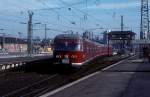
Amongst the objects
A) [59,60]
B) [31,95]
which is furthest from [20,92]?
[59,60]

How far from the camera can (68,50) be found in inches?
1387

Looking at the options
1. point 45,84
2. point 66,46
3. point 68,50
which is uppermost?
point 66,46

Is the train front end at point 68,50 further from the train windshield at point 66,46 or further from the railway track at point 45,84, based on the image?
the railway track at point 45,84

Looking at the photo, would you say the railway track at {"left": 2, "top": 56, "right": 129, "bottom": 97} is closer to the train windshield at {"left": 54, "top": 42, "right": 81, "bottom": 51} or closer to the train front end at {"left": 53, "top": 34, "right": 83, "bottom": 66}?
the train front end at {"left": 53, "top": 34, "right": 83, "bottom": 66}

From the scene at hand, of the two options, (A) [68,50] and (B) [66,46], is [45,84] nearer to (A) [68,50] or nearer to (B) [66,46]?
(A) [68,50]

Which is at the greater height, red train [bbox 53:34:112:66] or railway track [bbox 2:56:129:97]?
red train [bbox 53:34:112:66]

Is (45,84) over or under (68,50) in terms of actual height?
under

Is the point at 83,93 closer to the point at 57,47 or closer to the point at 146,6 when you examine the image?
the point at 57,47

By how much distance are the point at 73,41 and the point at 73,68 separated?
3.00 metres

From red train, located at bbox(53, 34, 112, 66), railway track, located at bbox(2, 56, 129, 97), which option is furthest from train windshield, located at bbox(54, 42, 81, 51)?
railway track, located at bbox(2, 56, 129, 97)

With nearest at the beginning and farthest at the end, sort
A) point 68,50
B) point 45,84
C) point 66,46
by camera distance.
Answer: point 45,84
point 68,50
point 66,46

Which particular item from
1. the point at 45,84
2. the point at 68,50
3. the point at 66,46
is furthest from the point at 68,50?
the point at 45,84

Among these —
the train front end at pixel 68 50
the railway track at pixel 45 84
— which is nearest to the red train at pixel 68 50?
the train front end at pixel 68 50

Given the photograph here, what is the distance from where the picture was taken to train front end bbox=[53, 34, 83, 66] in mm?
35094
